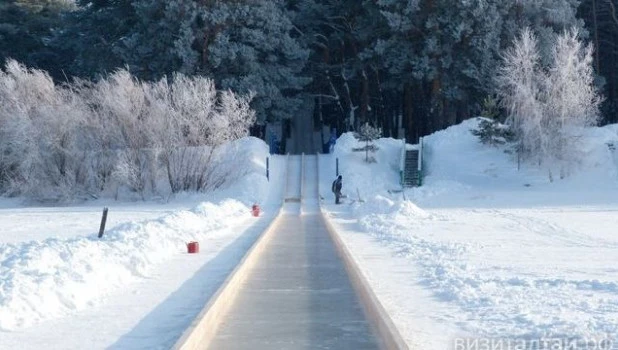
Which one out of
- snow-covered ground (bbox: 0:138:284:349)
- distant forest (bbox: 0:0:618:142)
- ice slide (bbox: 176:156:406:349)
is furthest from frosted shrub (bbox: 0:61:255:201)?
ice slide (bbox: 176:156:406:349)

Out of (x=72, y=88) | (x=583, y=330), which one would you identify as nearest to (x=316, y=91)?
(x=72, y=88)

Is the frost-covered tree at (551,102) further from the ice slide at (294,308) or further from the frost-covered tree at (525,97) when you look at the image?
the ice slide at (294,308)

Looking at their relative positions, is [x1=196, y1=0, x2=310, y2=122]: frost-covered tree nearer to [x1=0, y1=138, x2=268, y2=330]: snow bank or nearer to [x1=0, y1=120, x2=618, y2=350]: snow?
[x1=0, y1=120, x2=618, y2=350]: snow

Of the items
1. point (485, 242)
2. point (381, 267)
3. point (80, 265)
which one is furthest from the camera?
point (485, 242)

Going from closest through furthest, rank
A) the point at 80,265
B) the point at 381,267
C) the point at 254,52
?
1. the point at 80,265
2. the point at 381,267
3. the point at 254,52

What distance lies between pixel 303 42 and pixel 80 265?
50.1 metres

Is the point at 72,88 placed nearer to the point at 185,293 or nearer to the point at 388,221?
the point at 388,221

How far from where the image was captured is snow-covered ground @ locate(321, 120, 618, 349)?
11.7 meters

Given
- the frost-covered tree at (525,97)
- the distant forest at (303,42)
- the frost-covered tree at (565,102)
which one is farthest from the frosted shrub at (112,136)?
the frost-covered tree at (565,102)

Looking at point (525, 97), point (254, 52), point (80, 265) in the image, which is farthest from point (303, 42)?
point (80, 265)

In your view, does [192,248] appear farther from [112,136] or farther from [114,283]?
[112,136]

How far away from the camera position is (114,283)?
15266mm

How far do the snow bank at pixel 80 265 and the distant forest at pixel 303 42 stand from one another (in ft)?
92.0

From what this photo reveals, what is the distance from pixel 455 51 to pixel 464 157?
24.4ft
